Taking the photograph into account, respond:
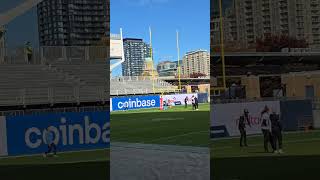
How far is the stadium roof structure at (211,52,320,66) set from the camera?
9.77 m

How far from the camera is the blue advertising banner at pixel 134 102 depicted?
71.2ft

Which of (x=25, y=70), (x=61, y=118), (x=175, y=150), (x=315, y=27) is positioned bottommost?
(x=175, y=150)

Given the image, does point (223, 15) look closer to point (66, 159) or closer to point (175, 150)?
point (175, 150)

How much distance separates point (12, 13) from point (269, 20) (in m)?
7.21

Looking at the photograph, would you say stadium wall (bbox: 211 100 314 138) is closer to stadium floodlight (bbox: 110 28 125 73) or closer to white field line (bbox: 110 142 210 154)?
white field line (bbox: 110 142 210 154)

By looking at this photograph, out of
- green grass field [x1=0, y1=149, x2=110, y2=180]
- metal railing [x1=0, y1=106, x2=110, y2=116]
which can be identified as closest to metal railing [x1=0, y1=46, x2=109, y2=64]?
metal railing [x1=0, y1=106, x2=110, y2=116]

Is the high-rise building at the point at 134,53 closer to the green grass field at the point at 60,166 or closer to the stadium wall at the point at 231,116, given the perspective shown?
the stadium wall at the point at 231,116

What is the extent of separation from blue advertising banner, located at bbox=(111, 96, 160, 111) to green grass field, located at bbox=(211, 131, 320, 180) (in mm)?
13094

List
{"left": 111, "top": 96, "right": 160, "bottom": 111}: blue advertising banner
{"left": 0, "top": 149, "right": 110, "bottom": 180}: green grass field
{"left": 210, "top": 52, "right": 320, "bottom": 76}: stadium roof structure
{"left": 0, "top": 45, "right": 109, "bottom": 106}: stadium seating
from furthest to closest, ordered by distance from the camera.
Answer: {"left": 111, "top": 96, "right": 160, "bottom": 111}: blue advertising banner < {"left": 210, "top": 52, "right": 320, "bottom": 76}: stadium roof structure < {"left": 0, "top": 45, "right": 109, "bottom": 106}: stadium seating < {"left": 0, "top": 149, "right": 110, "bottom": 180}: green grass field

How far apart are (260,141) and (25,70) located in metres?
3.92

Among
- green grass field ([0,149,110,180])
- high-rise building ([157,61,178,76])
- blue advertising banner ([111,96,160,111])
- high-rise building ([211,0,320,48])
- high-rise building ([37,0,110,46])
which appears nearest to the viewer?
green grass field ([0,149,110,180])

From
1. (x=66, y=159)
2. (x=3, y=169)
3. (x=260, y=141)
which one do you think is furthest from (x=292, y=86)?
(x=3, y=169)

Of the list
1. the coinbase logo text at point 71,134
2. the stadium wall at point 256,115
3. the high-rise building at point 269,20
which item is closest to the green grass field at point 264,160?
the stadium wall at point 256,115

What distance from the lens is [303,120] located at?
970 centimetres
